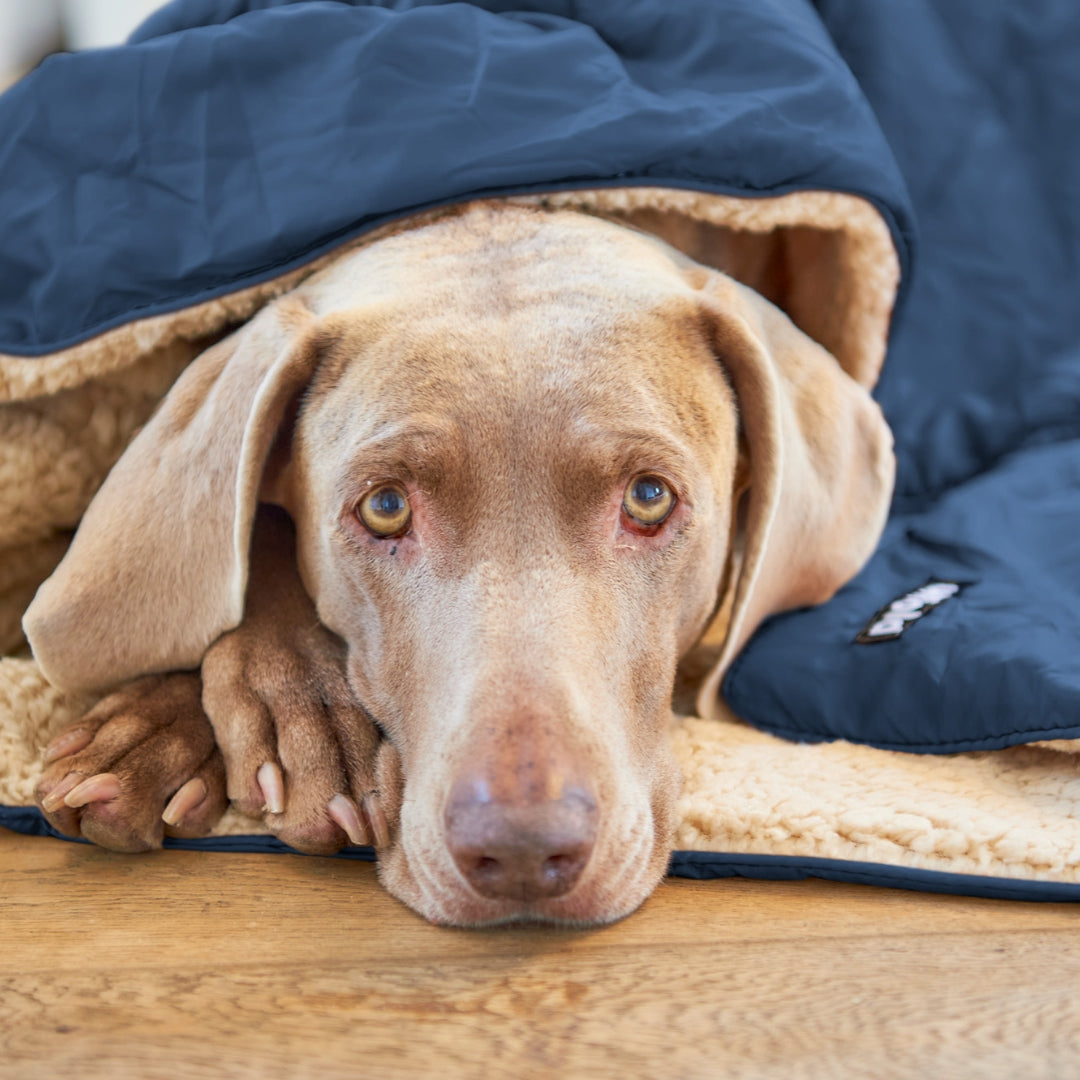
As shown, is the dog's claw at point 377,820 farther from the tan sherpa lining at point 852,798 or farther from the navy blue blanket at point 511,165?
the navy blue blanket at point 511,165

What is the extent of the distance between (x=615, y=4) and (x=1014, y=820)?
1607 mm

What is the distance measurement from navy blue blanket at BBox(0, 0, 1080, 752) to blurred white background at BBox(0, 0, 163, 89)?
6.49ft

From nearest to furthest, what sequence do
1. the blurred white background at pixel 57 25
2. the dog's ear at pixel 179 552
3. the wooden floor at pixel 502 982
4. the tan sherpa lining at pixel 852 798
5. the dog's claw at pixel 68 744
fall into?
the wooden floor at pixel 502 982 < the tan sherpa lining at pixel 852 798 < the dog's claw at pixel 68 744 < the dog's ear at pixel 179 552 < the blurred white background at pixel 57 25

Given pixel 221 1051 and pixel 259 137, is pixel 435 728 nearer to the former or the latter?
pixel 221 1051

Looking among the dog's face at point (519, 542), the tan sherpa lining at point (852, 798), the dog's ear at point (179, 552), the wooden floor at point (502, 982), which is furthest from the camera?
the dog's ear at point (179, 552)

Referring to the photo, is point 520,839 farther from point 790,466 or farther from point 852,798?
point 790,466

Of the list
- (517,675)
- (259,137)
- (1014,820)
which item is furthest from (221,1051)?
(259,137)

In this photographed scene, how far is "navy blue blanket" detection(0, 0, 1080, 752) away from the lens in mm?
1896

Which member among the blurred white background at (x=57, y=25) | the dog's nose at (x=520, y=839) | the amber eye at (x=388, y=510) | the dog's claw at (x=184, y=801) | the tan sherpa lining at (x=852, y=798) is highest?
the blurred white background at (x=57, y=25)

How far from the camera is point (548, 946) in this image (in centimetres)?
140

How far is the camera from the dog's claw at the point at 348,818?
1.54 meters

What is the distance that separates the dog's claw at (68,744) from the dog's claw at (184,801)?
16 centimetres

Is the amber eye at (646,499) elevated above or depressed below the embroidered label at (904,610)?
above

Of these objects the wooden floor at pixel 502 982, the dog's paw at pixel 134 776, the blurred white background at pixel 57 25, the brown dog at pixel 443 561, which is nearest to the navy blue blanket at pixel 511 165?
the brown dog at pixel 443 561
